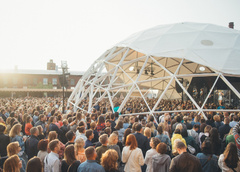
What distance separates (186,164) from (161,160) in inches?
30.3

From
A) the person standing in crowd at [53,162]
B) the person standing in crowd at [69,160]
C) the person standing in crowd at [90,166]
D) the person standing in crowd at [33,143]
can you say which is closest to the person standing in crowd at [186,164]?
the person standing in crowd at [90,166]

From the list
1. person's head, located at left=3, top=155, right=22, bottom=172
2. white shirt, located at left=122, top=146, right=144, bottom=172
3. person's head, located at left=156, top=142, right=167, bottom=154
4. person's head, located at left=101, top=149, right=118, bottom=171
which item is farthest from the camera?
white shirt, located at left=122, top=146, right=144, bottom=172

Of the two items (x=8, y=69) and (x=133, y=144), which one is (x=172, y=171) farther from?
(x=8, y=69)

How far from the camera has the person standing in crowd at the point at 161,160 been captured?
402cm

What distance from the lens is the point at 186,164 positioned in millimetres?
3359

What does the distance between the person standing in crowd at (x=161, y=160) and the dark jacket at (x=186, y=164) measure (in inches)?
22.3

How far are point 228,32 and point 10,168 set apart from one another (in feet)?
49.4

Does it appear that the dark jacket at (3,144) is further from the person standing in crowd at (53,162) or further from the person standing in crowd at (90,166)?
the person standing in crowd at (90,166)

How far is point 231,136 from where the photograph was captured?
5.36 m

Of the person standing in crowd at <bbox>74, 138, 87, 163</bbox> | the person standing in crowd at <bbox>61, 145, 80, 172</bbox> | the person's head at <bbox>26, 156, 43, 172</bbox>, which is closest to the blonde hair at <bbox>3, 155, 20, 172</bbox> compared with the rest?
the person's head at <bbox>26, 156, 43, 172</bbox>

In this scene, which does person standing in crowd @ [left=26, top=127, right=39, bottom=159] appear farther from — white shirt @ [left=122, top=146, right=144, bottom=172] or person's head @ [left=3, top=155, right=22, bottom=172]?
white shirt @ [left=122, top=146, right=144, bottom=172]

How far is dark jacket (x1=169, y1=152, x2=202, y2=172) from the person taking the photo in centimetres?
332

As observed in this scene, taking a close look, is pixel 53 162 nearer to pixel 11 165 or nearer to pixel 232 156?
pixel 11 165

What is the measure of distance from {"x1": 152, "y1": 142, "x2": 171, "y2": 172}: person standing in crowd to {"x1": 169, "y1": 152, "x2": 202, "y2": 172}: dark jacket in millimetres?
567
